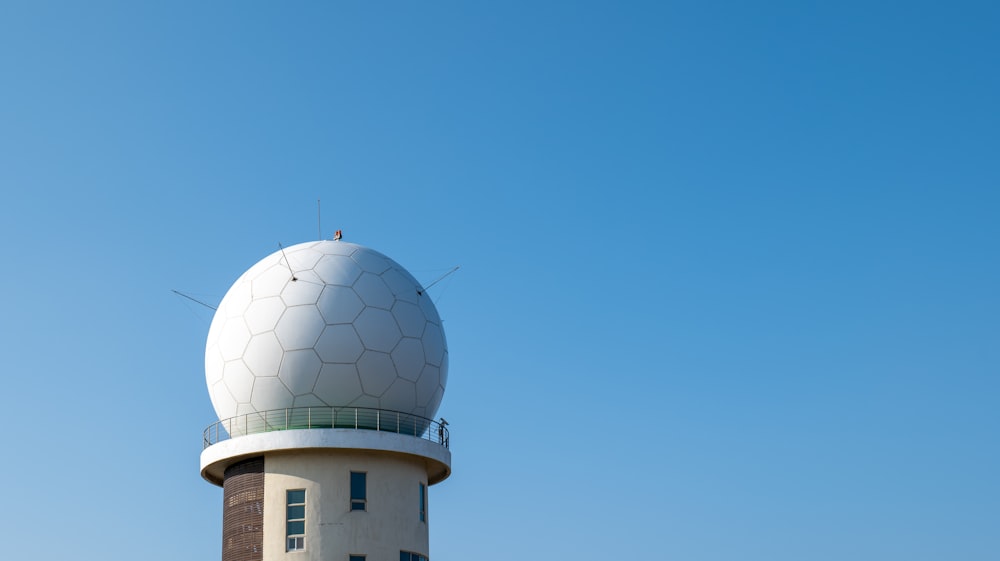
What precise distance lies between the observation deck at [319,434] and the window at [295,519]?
4.12ft

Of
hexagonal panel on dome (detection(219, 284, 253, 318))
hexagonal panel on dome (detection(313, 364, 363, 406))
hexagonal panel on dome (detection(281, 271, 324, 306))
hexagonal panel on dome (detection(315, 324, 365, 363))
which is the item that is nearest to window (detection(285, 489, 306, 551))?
hexagonal panel on dome (detection(313, 364, 363, 406))

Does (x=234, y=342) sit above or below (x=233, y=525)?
above

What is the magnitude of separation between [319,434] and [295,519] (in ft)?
7.87

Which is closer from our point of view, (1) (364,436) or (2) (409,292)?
(1) (364,436)

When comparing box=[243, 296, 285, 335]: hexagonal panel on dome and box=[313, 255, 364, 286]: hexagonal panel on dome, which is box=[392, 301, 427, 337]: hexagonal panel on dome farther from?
box=[243, 296, 285, 335]: hexagonal panel on dome

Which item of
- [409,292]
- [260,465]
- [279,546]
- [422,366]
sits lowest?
[279,546]

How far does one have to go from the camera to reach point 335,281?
1378 inches

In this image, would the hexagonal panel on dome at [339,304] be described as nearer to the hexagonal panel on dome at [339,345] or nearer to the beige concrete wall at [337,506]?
the hexagonal panel on dome at [339,345]

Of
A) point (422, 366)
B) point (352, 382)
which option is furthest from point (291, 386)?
point (422, 366)

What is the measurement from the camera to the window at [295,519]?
32969 millimetres

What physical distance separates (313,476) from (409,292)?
247 inches

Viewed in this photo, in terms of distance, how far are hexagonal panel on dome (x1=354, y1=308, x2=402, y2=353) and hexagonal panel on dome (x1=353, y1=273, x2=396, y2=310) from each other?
0.27 meters

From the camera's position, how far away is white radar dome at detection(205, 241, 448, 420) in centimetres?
3397

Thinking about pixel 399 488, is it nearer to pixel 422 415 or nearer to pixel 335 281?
pixel 422 415
